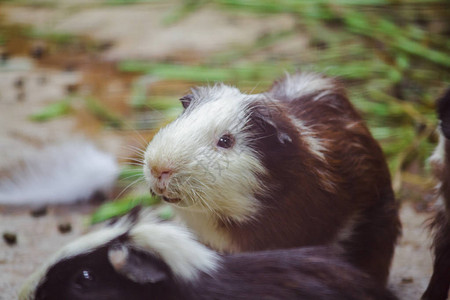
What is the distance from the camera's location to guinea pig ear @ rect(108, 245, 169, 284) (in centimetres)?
133

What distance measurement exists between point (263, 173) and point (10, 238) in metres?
0.90

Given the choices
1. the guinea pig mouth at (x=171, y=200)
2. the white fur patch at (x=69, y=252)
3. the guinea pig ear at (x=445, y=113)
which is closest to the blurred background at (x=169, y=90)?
the guinea pig mouth at (x=171, y=200)

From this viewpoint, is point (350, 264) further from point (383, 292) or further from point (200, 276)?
point (200, 276)

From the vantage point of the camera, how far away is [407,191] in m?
2.12

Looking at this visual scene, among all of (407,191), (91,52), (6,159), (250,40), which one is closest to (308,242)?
(407,191)

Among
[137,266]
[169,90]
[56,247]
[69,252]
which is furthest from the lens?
[169,90]

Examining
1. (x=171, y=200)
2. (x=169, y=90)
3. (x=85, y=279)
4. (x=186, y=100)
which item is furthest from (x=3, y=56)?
(x=85, y=279)

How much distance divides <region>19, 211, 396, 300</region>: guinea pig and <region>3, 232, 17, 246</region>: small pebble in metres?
0.66

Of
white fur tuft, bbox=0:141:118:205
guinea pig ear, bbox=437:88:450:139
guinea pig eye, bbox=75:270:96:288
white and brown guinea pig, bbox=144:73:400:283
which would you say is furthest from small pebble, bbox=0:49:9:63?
guinea pig ear, bbox=437:88:450:139

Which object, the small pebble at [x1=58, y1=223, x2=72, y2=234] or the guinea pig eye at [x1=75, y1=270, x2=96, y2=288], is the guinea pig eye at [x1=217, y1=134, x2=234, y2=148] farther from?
the small pebble at [x1=58, y1=223, x2=72, y2=234]

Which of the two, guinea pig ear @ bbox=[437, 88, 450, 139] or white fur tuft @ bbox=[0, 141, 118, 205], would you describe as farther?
white fur tuft @ bbox=[0, 141, 118, 205]

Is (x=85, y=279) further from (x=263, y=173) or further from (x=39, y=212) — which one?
(x=39, y=212)

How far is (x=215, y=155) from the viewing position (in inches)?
61.1

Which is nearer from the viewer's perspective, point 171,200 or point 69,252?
point 69,252
